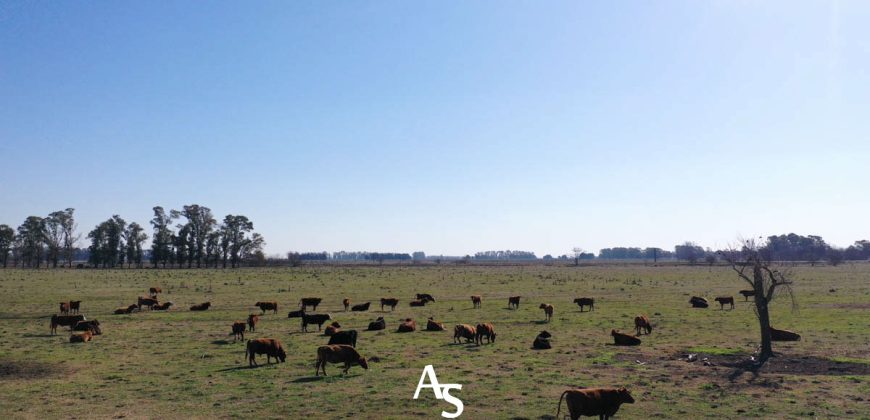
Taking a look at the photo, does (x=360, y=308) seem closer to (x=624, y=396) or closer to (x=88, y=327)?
(x=88, y=327)

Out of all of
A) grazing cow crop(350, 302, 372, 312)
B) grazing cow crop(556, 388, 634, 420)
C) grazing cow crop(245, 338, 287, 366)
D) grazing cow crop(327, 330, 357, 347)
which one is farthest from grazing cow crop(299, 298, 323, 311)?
grazing cow crop(556, 388, 634, 420)

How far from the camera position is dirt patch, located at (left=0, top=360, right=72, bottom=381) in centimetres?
2134

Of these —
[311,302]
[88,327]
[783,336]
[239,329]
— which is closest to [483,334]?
[239,329]

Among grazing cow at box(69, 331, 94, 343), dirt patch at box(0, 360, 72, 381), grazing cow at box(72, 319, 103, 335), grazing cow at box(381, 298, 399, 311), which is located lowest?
dirt patch at box(0, 360, 72, 381)

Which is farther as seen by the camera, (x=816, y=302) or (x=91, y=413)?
(x=816, y=302)

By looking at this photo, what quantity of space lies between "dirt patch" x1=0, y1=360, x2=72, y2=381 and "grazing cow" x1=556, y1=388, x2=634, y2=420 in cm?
1930

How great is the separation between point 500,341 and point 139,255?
14401cm

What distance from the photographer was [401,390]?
18594mm

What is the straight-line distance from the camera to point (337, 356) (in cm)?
2109

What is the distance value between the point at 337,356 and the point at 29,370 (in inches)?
498

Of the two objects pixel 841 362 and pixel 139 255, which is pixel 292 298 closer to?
pixel 841 362

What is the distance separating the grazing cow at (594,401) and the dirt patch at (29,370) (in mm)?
19301

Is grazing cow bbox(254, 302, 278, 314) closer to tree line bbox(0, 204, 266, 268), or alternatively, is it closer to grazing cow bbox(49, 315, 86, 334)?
grazing cow bbox(49, 315, 86, 334)

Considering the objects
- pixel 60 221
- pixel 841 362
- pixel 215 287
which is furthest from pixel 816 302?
pixel 60 221
